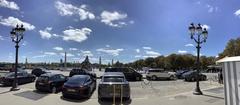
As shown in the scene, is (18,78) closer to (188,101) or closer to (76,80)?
(76,80)

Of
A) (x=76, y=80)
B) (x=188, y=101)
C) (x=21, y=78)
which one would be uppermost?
(x=76, y=80)

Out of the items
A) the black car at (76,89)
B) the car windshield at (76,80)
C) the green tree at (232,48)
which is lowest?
the black car at (76,89)

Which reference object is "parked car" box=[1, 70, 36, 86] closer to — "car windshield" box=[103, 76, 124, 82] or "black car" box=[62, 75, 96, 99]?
"black car" box=[62, 75, 96, 99]

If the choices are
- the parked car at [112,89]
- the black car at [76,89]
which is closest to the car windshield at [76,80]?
the black car at [76,89]

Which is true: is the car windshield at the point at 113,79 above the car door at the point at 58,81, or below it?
above

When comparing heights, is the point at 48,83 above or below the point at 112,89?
above

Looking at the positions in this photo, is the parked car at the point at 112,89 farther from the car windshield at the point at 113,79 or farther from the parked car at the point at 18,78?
the parked car at the point at 18,78

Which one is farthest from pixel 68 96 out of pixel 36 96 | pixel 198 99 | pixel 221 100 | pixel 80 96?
pixel 221 100

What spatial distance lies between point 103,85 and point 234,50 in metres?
51.9

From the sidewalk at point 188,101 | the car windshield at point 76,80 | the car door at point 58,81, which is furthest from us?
the car door at point 58,81

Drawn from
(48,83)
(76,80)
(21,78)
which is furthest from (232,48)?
(76,80)

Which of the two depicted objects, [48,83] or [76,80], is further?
[48,83]

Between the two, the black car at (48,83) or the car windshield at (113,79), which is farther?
the black car at (48,83)

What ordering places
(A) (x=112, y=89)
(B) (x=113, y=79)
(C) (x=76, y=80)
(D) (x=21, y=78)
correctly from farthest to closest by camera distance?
1. (D) (x=21, y=78)
2. (C) (x=76, y=80)
3. (B) (x=113, y=79)
4. (A) (x=112, y=89)
